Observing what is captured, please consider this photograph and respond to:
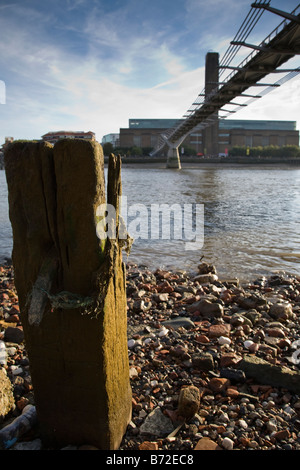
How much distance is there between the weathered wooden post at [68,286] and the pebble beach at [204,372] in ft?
0.87

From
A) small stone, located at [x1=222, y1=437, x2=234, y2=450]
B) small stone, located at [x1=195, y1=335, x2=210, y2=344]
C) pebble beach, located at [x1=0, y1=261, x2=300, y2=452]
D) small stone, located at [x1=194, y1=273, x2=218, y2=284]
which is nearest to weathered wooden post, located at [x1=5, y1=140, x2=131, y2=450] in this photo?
pebble beach, located at [x1=0, y1=261, x2=300, y2=452]

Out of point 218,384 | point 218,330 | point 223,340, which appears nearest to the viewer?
point 218,384

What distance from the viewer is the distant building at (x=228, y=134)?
380ft

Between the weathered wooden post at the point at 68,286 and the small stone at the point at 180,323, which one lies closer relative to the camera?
the weathered wooden post at the point at 68,286

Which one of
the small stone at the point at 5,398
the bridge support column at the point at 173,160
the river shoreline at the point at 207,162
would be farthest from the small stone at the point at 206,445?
the river shoreline at the point at 207,162

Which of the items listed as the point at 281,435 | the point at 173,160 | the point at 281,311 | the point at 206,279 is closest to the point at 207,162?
the point at 173,160

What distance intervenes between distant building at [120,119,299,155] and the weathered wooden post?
364 feet

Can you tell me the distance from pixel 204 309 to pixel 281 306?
2.82ft

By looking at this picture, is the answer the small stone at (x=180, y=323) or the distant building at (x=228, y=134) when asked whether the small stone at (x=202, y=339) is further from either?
the distant building at (x=228, y=134)

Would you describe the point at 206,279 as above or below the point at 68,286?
below

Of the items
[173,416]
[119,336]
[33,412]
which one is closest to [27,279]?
[119,336]

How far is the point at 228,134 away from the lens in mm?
120312

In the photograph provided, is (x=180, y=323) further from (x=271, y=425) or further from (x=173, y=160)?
(x=173, y=160)

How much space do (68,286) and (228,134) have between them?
412ft
